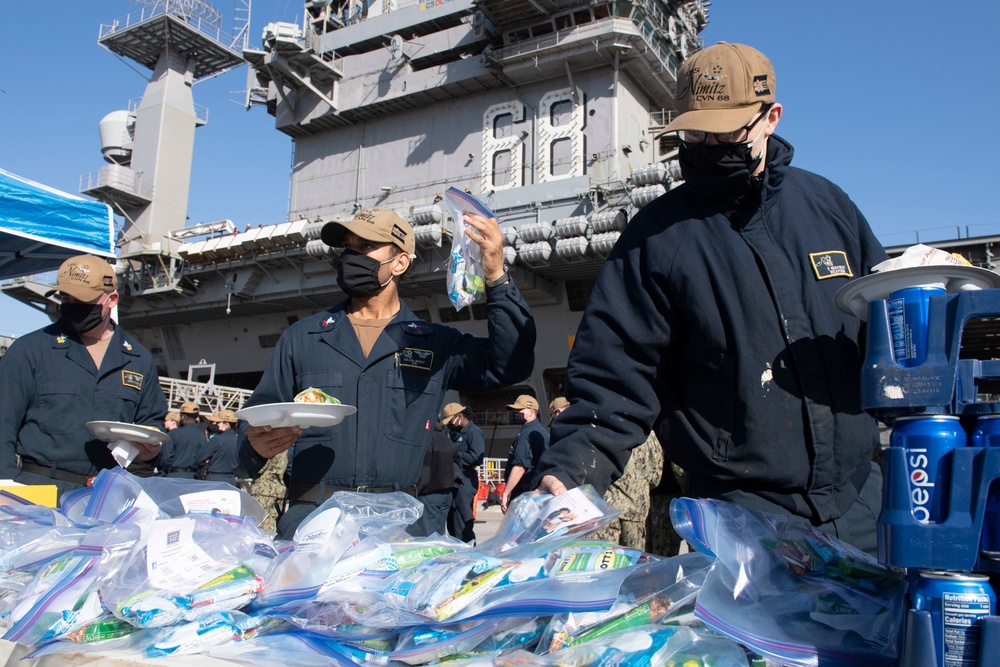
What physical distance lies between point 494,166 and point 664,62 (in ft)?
18.0

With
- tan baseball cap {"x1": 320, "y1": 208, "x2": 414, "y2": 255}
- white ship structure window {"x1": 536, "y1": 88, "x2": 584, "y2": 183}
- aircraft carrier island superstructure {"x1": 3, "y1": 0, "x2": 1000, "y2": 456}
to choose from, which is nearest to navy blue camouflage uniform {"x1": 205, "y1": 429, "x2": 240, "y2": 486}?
tan baseball cap {"x1": 320, "y1": 208, "x2": 414, "y2": 255}

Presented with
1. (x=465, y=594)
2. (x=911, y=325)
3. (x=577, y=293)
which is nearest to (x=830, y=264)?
(x=911, y=325)

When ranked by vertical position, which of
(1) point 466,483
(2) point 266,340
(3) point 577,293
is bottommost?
(1) point 466,483

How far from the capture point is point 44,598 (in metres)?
1.70

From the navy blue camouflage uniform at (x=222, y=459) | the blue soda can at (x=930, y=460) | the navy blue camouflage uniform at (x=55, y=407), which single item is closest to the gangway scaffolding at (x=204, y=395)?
the navy blue camouflage uniform at (x=222, y=459)

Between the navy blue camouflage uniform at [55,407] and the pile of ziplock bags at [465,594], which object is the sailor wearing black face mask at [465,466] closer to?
the navy blue camouflage uniform at [55,407]

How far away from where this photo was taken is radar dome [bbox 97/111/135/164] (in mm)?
28734

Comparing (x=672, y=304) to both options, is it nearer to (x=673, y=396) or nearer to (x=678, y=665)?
(x=673, y=396)

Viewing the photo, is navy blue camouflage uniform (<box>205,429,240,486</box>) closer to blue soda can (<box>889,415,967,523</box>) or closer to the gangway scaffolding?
blue soda can (<box>889,415,967,523</box>)

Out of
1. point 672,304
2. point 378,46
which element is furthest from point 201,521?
point 378,46

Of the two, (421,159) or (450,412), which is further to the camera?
(421,159)

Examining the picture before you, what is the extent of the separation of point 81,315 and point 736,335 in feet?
11.5

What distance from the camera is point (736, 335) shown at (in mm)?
1870

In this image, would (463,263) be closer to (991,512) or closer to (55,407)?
(991,512)
